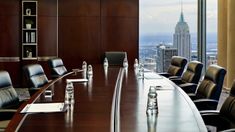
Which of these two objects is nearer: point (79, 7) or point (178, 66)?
point (178, 66)

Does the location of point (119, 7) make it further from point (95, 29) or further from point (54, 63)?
point (54, 63)

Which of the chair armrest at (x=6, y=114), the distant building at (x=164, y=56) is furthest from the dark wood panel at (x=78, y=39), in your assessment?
the chair armrest at (x=6, y=114)

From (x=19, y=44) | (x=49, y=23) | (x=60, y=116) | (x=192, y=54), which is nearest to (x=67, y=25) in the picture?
(x=49, y=23)

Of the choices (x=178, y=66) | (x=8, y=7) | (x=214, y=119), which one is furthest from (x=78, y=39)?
(x=214, y=119)

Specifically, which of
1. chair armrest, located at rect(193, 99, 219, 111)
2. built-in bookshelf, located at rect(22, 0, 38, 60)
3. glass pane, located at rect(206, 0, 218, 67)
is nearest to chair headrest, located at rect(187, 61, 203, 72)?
chair armrest, located at rect(193, 99, 219, 111)

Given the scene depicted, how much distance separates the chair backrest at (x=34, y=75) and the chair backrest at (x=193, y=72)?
201 cm

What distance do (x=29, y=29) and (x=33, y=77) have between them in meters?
4.80

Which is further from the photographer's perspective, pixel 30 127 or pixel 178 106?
pixel 178 106

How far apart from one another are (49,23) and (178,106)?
274 inches

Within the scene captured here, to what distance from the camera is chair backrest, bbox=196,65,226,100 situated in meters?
3.63

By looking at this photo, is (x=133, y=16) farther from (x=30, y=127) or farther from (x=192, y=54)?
(x=30, y=127)

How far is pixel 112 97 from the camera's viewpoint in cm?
313

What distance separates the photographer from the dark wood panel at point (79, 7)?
30.5 ft

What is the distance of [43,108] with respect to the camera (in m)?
2.59
